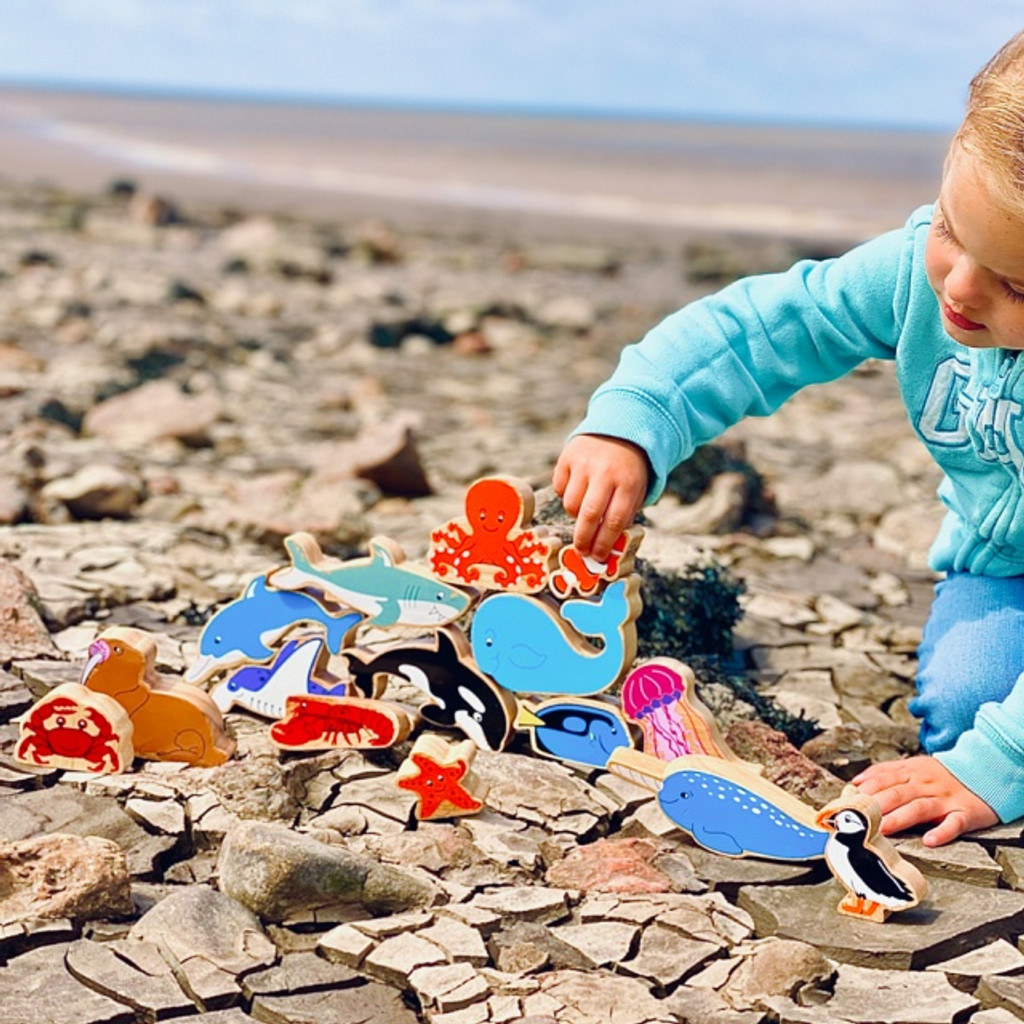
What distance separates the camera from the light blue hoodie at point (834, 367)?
325 centimetres

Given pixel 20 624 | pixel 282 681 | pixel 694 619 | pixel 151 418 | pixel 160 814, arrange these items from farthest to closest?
pixel 151 418
pixel 694 619
pixel 20 624
pixel 282 681
pixel 160 814

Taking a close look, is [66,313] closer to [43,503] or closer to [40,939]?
[43,503]

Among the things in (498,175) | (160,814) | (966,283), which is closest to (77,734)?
(160,814)

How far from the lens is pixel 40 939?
8.34 feet

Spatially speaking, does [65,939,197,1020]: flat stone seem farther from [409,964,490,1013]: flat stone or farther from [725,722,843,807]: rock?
[725,722,843,807]: rock

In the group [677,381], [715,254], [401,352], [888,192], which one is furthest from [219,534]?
[888,192]

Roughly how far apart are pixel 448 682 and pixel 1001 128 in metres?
1.52

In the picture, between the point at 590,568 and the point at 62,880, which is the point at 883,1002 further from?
the point at 62,880

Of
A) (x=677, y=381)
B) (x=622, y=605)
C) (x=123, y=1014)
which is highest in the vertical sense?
(x=677, y=381)

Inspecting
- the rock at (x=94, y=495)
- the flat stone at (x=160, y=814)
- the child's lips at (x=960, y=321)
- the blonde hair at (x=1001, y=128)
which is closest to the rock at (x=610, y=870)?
the flat stone at (x=160, y=814)

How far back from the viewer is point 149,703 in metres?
3.14

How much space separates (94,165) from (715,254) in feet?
48.5

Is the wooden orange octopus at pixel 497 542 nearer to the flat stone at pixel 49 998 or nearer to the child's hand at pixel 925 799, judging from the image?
the child's hand at pixel 925 799

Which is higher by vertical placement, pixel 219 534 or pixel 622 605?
pixel 622 605
